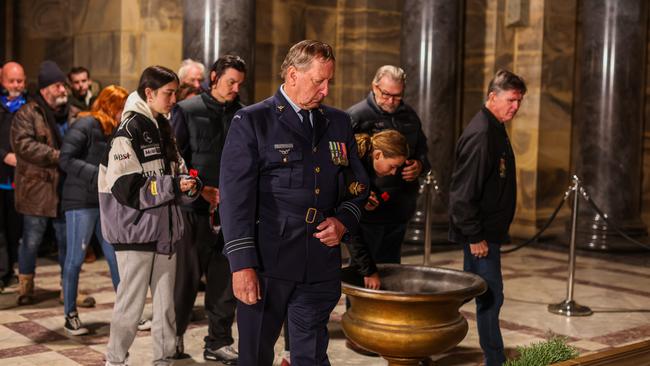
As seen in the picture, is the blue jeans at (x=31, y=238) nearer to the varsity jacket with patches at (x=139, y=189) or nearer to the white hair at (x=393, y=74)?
the varsity jacket with patches at (x=139, y=189)

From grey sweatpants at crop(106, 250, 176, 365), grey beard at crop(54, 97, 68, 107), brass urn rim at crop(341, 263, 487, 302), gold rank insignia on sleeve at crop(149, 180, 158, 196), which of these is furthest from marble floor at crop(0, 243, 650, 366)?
grey beard at crop(54, 97, 68, 107)

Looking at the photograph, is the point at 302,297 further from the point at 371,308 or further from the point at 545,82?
the point at 545,82

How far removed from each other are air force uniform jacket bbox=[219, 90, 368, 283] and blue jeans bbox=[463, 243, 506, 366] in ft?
5.22

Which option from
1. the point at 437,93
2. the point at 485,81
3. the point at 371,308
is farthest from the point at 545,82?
the point at 371,308

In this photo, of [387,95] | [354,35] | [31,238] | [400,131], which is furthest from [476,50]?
[31,238]

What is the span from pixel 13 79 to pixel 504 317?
4.37 m

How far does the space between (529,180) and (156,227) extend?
26.0ft

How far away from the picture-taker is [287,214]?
378 cm

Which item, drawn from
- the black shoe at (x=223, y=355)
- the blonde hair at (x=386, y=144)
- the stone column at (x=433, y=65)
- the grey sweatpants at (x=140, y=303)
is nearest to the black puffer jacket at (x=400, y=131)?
the blonde hair at (x=386, y=144)

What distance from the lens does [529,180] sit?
11.9 metres

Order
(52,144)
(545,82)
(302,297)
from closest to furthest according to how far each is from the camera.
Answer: (302,297)
(52,144)
(545,82)

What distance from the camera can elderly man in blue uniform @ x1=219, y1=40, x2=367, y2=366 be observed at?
3.71 m

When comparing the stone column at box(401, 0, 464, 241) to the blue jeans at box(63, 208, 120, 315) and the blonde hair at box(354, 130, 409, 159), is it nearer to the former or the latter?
the blue jeans at box(63, 208, 120, 315)

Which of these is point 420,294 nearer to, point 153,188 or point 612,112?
point 153,188
